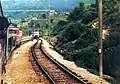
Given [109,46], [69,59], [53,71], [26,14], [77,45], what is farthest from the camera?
[26,14]

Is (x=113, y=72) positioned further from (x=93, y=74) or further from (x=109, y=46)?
(x=109, y=46)

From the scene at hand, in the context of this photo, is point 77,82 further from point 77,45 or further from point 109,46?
point 77,45

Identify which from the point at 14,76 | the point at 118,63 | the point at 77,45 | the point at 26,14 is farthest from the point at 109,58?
the point at 26,14

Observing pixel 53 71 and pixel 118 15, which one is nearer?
pixel 53 71

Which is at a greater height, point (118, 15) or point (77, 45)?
point (118, 15)

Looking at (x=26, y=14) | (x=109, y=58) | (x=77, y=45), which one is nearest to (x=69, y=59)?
(x=77, y=45)

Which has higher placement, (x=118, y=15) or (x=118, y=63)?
Answer: (x=118, y=15)

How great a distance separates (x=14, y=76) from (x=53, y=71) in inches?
118

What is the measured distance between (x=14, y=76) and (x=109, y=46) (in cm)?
912

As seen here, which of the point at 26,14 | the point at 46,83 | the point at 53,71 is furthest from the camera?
the point at 26,14

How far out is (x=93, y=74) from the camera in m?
24.5

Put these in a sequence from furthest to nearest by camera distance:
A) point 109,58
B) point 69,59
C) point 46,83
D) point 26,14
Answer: point 26,14, point 69,59, point 109,58, point 46,83

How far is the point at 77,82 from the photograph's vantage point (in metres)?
20.4

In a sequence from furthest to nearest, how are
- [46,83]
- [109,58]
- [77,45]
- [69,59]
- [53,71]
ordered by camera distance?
[77,45], [69,59], [109,58], [53,71], [46,83]
